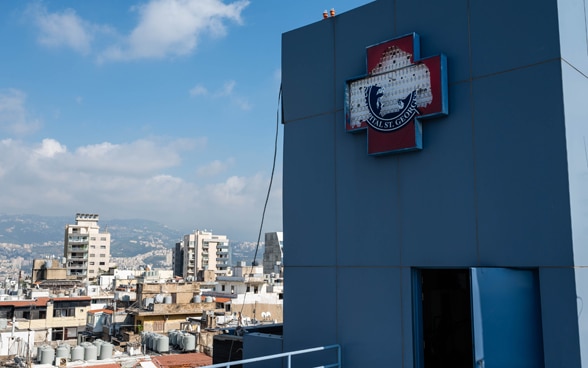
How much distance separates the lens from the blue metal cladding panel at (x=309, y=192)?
9.20m

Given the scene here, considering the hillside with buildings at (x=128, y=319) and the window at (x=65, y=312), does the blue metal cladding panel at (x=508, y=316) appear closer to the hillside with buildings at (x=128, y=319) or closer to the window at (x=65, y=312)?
the hillside with buildings at (x=128, y=319)

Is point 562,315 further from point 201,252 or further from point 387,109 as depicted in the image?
point 201,252

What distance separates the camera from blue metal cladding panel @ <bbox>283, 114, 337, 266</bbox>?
9.20 metres

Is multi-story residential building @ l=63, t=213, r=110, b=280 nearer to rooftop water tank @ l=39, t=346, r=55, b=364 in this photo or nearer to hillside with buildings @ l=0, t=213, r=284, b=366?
hillside with buildings @ l=0, t=213, r=284, b=366

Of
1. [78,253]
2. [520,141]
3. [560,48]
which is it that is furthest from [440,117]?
[78,253]

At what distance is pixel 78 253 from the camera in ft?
423

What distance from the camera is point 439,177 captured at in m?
7.89

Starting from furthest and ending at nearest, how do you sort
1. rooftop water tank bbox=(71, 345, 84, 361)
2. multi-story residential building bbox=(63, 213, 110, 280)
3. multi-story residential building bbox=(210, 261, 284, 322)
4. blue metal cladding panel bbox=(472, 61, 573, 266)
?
multi-story residential building bbox=(63, 213, 110, 280)
multi-story residential building bbox=(210, 261, 284, 322)
rooftop water tank bbox=(71, 345, 84, 361)
blue metal cladding panel bbox=(472, 61, 573, 266)

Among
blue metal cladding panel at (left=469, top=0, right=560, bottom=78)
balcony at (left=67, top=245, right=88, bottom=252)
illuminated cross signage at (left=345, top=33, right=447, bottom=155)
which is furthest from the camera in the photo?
balcony at (left=67, top=245, right=88, bottom=252)

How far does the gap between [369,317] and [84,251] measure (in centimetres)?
13142

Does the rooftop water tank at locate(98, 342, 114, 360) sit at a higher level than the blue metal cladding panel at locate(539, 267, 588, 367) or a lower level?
lower

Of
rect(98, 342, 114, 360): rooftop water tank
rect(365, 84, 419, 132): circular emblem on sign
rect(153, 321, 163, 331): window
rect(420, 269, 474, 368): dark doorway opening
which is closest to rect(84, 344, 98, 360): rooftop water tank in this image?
rect(98, 342, 114, 360): rooftop water tank

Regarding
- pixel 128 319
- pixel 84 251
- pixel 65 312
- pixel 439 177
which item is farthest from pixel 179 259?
pixel 439 177

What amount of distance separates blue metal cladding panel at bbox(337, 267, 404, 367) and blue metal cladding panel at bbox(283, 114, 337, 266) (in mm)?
625
